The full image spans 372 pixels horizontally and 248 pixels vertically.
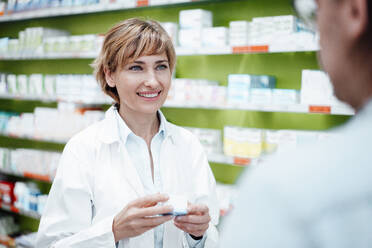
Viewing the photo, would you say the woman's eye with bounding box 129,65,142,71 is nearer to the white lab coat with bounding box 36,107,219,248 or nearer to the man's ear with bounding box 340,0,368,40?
the white lab coat with bounding box 36,107,219,248

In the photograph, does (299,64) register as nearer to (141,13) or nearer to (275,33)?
(275,33)

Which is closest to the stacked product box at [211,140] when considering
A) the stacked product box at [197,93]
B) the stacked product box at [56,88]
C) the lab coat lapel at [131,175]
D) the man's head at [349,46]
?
the stacked product box at [197,93]

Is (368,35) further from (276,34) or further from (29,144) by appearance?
(29,144)

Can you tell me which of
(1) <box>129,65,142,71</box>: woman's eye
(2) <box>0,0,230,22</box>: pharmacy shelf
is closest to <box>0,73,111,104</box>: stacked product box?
(2) <box>0,0,230,22</box>: pharmacy shelf

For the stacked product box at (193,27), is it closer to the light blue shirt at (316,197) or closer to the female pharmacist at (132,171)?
the female pharmacist at (132,171)

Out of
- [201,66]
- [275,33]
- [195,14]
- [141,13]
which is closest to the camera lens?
[275,33]

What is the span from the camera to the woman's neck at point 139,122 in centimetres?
181

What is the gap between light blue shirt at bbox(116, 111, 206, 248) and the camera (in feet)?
5.47

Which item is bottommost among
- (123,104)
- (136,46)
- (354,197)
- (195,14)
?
(123,104)

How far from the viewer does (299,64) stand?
3090mm

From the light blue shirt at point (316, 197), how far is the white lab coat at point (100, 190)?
3.65 feet

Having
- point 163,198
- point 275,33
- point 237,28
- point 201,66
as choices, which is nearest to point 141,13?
point 201,66

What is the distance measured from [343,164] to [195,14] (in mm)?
2829

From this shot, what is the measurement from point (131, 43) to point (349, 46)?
1350mm
